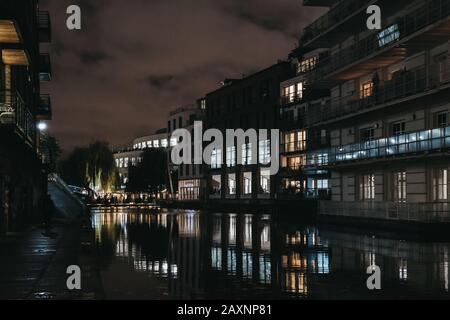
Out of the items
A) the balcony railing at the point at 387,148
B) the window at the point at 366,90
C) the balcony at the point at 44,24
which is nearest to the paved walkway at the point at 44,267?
the balcony railing at the point at 387,148

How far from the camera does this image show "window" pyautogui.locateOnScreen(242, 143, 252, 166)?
239 ft

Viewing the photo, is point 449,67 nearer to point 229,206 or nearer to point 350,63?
point 350,63

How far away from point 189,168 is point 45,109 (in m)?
53.5

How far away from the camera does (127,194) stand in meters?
120

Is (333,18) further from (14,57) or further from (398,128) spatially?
(14,57)

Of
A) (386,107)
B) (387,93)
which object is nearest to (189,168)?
(386,107)

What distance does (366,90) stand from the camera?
3709 cm

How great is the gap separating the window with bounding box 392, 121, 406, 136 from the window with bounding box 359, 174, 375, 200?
125 inches

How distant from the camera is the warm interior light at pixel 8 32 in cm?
1806

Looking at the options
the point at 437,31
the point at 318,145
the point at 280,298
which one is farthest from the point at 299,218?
the point at 280,298

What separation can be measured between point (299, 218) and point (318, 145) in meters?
13.2

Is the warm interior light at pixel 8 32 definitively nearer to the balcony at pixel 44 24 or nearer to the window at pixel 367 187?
the window at pixel 367 187

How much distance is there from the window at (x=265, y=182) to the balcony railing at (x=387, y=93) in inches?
1044

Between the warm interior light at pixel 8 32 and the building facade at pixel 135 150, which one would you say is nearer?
the warm interior light at pixel 8 32
